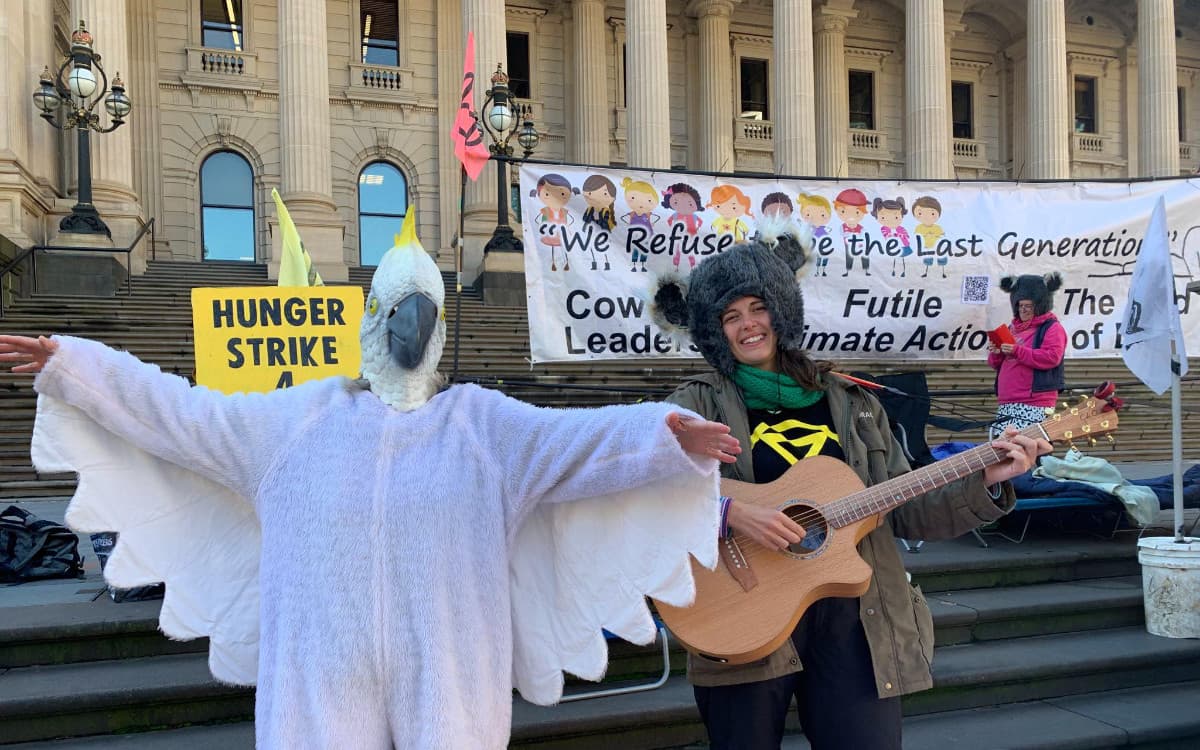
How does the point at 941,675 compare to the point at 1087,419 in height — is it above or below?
below

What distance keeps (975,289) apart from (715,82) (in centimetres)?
2342

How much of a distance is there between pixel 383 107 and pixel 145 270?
8814 mm

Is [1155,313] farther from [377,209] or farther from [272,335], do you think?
[377,209]

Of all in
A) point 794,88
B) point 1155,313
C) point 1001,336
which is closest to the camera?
point 1155,313

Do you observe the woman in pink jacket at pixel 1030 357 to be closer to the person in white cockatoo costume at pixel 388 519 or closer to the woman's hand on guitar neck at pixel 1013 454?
the woman's hand on guitar neck at pixel 1013 454

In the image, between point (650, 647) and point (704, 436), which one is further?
point (650, 647)

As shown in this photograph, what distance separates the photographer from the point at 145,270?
18469mm

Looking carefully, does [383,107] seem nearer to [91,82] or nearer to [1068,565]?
[91,82]

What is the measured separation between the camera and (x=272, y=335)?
496cm

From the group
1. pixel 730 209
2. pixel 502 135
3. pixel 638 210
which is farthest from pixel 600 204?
pixel 502 135

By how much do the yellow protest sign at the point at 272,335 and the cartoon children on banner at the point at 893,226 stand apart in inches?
143

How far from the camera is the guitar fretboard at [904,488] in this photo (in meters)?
2.38

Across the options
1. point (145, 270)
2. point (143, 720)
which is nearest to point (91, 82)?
point (145, 270)

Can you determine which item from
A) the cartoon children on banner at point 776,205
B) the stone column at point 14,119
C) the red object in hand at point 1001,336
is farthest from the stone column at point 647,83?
the red object in hand at point 1001,336
